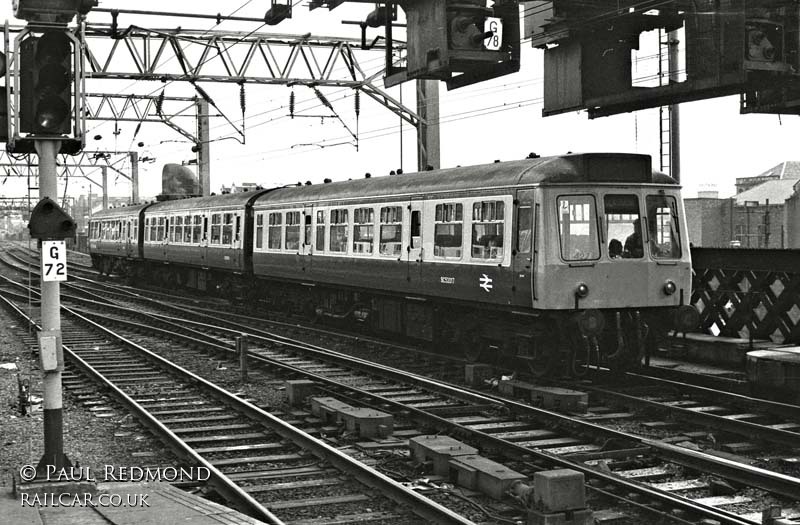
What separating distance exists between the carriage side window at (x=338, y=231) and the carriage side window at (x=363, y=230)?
56 cm

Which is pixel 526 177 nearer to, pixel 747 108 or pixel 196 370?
pixel 747 108

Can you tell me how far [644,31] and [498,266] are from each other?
4093mm

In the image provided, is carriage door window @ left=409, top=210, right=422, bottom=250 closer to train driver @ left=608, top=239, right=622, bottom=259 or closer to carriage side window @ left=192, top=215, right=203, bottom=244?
train driver @ left=608, top=239, right=622, bottom=259

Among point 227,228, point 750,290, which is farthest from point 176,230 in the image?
point 750,290

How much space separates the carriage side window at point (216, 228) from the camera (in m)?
27.4

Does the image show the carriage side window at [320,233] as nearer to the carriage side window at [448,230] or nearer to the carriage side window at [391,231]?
the carriage side window at [391,231]

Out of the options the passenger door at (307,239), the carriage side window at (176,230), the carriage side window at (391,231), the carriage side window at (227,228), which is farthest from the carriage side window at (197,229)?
the carriage side window at (391,231)

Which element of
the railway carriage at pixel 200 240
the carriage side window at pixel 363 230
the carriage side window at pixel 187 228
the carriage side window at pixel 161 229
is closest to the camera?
the carriage side window at pixel 363 230

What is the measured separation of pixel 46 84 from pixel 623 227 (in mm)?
8049

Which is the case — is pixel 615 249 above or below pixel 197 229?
below

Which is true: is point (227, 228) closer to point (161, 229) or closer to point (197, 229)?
point (197, 229)

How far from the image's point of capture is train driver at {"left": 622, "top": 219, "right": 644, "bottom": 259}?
519 inches

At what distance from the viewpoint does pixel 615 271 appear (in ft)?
42.5

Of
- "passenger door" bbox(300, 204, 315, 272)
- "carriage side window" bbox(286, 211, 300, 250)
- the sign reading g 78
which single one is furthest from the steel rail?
"carriage side window" bbox(286, 211, 300, 250)
